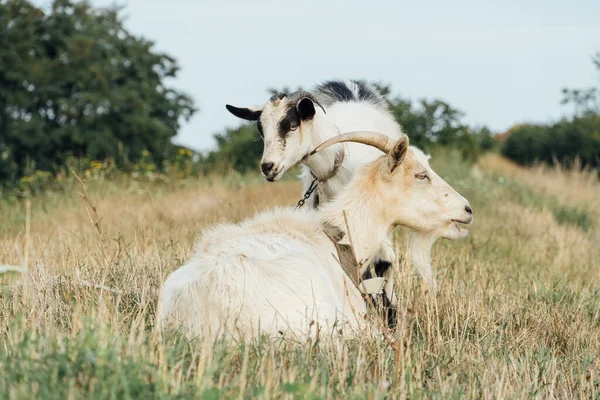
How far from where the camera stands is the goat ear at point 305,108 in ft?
23.1

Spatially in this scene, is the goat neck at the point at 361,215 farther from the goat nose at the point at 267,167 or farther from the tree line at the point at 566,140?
the tree line at the point at 566,140

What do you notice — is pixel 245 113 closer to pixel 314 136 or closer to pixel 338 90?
pixel 314 136

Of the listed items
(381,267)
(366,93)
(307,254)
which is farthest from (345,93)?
(307,254)

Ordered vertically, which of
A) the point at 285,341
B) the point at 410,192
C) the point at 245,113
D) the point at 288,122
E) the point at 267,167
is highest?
the point at 245,113

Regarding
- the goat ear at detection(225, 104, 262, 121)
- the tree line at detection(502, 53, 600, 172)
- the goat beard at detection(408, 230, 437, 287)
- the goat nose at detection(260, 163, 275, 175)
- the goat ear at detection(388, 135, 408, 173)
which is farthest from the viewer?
the tree line at detection(502, 53, 600, 172)

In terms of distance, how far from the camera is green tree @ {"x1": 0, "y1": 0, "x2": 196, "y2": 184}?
99.0 ft

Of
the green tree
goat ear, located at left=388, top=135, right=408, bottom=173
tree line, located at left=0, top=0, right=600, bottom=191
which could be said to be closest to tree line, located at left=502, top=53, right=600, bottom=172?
tree line, located at left=0, top=0, right=600, bottom=191

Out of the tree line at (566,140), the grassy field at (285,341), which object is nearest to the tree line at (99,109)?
the tree line at (566,140)

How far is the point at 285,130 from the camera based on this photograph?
704cm

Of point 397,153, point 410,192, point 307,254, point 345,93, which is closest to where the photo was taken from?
point 307,254

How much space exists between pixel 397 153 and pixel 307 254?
3.11ft

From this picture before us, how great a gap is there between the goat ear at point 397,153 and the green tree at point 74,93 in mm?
25168

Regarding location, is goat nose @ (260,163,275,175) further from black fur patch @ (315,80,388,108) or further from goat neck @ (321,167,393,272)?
goat neck @ (321,167,393,272)

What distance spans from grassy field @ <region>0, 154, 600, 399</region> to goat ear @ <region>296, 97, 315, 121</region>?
1.70m
